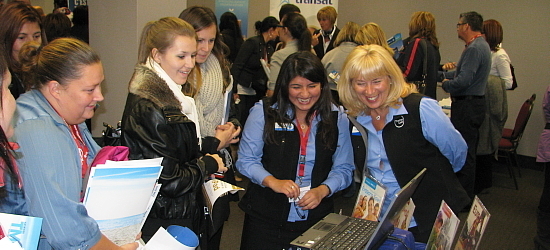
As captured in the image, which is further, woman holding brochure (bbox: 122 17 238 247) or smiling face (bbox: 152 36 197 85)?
smiling face (bbox: 152 36 197 85)

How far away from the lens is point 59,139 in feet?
4.61

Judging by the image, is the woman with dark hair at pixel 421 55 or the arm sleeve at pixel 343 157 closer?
the arm sleeve at pixel 343 157

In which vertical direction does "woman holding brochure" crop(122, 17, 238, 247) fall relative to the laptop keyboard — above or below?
above

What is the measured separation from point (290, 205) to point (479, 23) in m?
3.45

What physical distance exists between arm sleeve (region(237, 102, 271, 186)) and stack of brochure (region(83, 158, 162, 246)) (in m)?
0.81

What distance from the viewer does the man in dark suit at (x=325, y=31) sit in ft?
19.5

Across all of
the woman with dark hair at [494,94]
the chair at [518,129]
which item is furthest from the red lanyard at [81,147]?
the chair at [518,129]

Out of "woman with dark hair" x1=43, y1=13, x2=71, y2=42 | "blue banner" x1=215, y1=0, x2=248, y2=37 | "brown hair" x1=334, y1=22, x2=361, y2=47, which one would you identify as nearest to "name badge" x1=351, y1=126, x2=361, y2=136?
"brown hair" x1=334, y1=22, x2=361, y2=47

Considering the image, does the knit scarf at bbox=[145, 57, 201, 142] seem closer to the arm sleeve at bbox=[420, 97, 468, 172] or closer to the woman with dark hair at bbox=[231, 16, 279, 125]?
the arm sleeve at bbox=[420, 97, 468, 172]

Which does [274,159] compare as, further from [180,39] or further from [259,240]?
[180,39]

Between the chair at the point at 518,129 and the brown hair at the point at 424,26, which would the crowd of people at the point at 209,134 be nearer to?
the brown hair at the point at 424,26

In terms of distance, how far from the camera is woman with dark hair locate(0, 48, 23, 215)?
115cm

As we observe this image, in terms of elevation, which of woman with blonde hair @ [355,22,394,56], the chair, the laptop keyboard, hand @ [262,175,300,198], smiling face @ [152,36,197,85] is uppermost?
woman with blonde hair @ [355,22,394,56]

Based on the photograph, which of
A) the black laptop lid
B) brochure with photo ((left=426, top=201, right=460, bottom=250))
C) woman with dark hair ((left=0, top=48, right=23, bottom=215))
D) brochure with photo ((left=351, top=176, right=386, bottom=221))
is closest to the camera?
woman with dark hair ((left=0, top=48, right=23, bottom=215))
